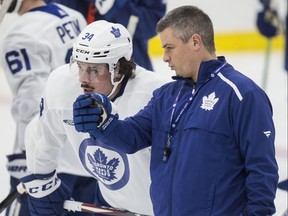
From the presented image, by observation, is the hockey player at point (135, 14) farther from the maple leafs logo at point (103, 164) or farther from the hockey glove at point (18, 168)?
the maple leafs logo at point (103, 164)

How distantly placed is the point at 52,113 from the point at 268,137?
2.60 feet

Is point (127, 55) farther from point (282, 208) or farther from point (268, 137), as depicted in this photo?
point (282, 208)

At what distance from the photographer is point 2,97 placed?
6.51 meters

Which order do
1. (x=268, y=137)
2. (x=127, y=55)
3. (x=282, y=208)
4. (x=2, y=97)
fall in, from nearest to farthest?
(x=268, y=137), (x=127, y=55), (x=282, y=208), (x=2, y=97)

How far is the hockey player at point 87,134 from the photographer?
243 cm

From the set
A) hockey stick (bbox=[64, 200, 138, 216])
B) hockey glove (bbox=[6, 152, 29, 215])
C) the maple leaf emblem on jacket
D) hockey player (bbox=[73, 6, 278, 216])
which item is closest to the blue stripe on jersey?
hockey glove (bbox=[6, 152, 29, 215])

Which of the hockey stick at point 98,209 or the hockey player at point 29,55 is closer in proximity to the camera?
the hockey stick at point 98,209

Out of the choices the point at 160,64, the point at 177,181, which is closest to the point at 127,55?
the point at 177,181

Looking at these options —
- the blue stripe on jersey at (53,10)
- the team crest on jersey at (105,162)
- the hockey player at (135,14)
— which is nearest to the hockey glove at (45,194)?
the team crest on jersey at (105,162)

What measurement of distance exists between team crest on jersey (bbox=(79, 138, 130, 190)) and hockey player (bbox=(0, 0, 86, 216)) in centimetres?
42

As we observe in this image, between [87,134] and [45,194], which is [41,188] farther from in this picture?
[87,134]

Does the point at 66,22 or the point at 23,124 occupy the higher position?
the point at 66,22

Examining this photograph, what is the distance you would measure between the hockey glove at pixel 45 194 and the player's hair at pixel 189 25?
29.0 inches

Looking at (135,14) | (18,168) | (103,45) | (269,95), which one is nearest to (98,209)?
(18,168)
